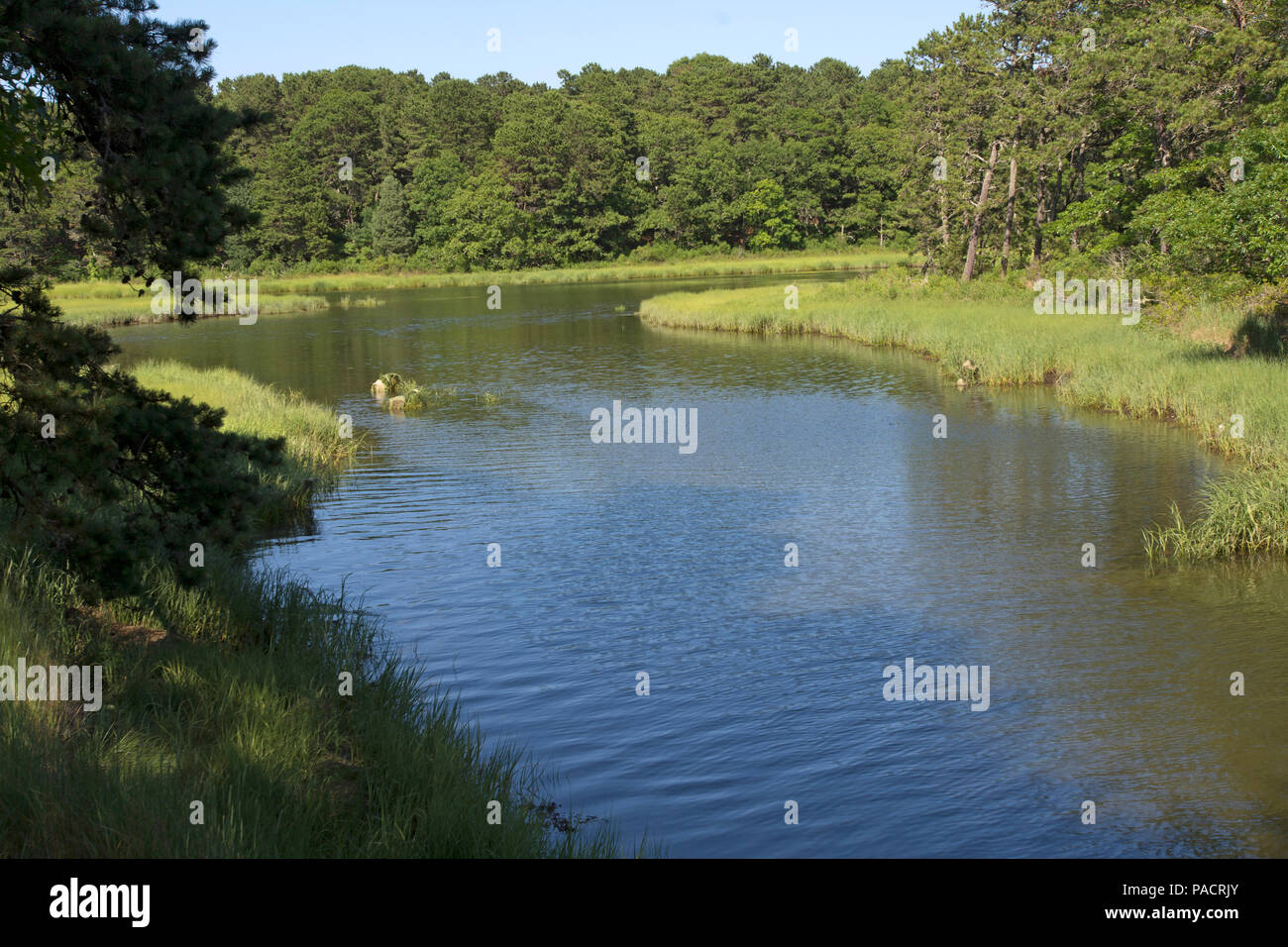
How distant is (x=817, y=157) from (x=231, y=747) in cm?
10817

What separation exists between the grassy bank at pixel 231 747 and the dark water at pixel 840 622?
142cm

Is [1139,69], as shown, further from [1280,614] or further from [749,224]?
[749,224]

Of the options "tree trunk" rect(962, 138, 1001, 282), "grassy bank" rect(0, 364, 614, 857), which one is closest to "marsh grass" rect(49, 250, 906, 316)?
"tree trunk" rect(962, 138, 1001, 282)

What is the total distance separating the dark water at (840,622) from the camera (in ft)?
30.1

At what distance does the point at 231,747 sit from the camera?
24.2 feet

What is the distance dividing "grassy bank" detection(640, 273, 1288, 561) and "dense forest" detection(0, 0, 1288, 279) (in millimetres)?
2312

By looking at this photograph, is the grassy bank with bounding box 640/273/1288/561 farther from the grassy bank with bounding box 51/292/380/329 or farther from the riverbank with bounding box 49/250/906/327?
the riverbank with bounding box 49/250/906/327

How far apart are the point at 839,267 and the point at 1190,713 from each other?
80.3m

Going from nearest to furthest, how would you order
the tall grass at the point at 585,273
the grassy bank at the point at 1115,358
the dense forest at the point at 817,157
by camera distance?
the grassy bank at the point at 1115,358 < the dense forest at the point at 817,157 < the tall grass at the point at 585,273

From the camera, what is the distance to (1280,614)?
13.3 meters

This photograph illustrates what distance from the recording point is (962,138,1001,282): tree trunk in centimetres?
4942

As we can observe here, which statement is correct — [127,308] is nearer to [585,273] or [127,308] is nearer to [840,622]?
[585,273]

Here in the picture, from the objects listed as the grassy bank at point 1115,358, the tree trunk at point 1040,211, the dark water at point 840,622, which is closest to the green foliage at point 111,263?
the dark water at point 840,622

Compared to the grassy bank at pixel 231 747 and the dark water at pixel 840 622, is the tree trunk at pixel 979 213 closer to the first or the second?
the dark water at pixel 840 622
